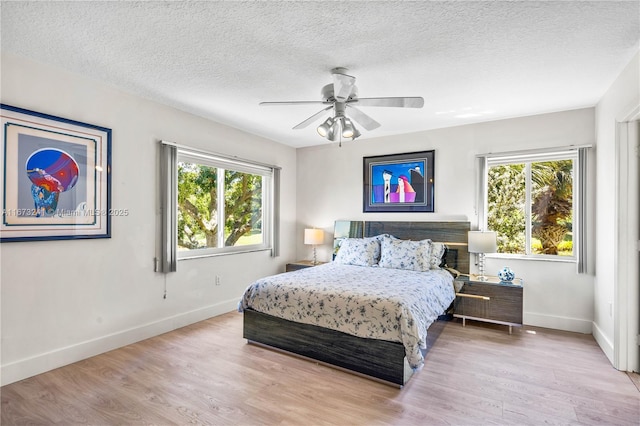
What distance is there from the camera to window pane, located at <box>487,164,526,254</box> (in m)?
4.19

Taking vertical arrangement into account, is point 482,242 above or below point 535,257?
above

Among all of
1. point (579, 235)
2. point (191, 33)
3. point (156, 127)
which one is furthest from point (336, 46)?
point (579, 235)

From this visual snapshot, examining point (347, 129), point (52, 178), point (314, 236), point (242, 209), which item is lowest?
point (314, 236)

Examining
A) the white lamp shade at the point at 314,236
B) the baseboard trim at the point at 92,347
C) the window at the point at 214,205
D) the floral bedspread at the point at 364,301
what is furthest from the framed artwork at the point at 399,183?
the baseboard trim at the point at 92,347

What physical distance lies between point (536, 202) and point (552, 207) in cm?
17

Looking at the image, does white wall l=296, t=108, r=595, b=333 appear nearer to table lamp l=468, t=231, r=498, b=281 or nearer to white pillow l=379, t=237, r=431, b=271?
table lamp l=468, t=231, r=498, b=281

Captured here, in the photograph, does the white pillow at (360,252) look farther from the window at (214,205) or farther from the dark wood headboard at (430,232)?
the window at (214,205)

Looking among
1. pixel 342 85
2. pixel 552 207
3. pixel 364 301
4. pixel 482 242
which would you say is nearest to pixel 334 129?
pixel 342 85

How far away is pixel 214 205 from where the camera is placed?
448 centimetres

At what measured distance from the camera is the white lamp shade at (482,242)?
3869 mm

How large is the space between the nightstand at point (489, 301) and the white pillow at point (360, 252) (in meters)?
1.06

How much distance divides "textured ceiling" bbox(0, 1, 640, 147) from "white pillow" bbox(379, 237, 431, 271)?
171 centimetres

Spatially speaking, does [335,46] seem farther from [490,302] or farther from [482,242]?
[490,302]

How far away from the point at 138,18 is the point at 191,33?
12.6 inches
